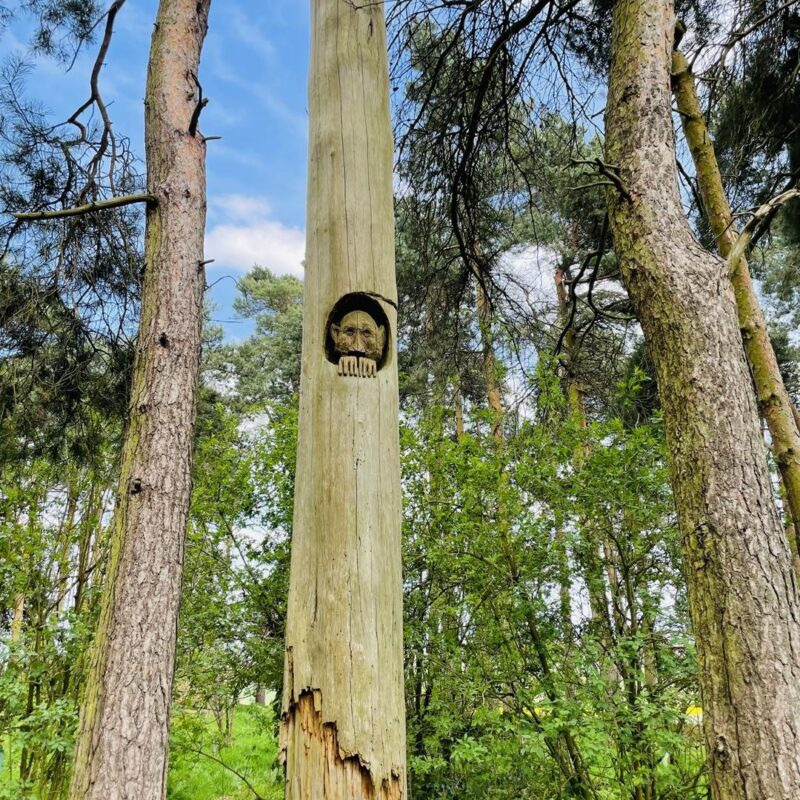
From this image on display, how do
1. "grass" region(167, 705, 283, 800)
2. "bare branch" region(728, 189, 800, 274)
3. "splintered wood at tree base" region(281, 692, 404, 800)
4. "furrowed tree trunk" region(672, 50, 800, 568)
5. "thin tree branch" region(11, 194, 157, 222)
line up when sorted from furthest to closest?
"grass" region(167, 705, 283, 800), "thin tree branch" region(11, 194, 157, 222), "furrowed tree trunk" region(672, 50, 800, 568), "bare branch" region(728, 189, 800, 274), "splintered wood at tree base" region(281, 692, 404, 800)

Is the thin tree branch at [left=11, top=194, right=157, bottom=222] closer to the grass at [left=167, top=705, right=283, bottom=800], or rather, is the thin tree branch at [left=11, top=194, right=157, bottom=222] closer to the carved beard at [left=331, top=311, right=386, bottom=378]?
the carved beard at [left=331, top=311, right=386, bottom=378]

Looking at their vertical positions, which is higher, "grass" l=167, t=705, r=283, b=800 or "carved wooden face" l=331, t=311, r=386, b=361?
"carved wooden face" l=331, t=311, r=386, b=361

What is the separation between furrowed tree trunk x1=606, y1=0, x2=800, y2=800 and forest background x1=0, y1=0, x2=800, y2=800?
73cm

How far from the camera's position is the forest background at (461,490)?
355 centimetres

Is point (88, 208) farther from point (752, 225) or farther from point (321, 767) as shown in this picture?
point (321, 767)

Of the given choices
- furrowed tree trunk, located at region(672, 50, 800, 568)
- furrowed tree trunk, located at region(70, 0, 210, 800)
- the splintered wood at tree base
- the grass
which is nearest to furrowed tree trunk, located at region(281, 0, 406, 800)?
the splintered wood at tree base

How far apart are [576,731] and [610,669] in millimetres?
617

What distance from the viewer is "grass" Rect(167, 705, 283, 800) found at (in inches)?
180

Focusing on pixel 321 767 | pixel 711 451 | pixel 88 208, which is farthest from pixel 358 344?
pixel 88 208

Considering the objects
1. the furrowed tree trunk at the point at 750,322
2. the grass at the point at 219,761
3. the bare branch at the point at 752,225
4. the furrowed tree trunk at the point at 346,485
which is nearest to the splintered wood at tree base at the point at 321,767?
the furrowed tree trunk at the point at 346,485

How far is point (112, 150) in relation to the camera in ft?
16.9

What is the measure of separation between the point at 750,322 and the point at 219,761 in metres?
4.86

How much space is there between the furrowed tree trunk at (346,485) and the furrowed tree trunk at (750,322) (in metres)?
2.87

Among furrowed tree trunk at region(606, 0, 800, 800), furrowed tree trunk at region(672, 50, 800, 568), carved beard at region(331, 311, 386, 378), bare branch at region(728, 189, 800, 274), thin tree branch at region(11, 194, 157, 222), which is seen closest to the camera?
carved beard at region(331, 311, 386, 378)
